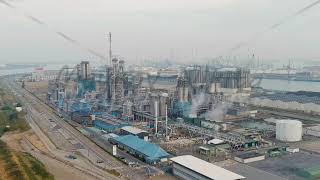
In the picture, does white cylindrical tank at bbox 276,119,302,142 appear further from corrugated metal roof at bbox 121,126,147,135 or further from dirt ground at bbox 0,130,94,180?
dirt ground at bbox 0,130,94,180

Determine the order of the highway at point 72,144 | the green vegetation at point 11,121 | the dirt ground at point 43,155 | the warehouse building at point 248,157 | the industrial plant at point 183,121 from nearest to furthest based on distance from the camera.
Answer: the dirt ground at point 43,155
the highway at point 72,144
the warehouse building at point 248,157
the industrial plant at point 183,121
the green vegetation at point 11,121

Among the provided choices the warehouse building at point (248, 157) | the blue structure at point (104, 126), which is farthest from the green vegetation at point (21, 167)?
the warehouse building at point (248, 157)

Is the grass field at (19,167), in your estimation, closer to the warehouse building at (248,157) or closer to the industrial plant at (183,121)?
the industrial plant at (183,121)

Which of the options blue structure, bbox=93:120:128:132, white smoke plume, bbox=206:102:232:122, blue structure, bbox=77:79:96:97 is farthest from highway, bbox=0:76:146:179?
white smoke plume, bbox=206:102:232:122

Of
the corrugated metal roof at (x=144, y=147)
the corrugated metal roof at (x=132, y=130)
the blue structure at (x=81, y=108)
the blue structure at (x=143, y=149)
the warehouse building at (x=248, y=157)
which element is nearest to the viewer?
the warehouse building at (x=248, y=157)

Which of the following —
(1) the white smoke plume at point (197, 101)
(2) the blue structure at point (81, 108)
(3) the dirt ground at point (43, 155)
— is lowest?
(3) the dirt ground at point (43, 155)

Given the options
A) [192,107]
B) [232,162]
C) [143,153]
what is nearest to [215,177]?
[232,162]

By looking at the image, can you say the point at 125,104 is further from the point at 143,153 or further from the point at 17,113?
the point at 143,153

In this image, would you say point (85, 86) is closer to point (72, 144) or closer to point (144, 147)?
point (72, 144)

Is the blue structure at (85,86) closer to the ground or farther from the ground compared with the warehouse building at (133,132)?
farther from the ground
